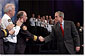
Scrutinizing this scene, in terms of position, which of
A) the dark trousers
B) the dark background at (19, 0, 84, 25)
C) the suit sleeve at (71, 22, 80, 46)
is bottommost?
the dark trousers

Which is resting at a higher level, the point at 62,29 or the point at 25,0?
the point at 25,0

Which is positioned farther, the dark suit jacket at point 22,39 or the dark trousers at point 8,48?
the dark suit jacket at point 22,39

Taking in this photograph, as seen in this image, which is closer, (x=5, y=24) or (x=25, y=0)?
(x=5, y=24)

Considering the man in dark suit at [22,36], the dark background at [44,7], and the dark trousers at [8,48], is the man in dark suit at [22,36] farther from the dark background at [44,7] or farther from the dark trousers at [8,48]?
the dark background at [44,7]

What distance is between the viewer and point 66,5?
22.6ft

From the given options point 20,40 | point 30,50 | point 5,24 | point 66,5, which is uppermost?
point 66,5

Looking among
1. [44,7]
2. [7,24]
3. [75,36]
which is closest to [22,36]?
[7,24]

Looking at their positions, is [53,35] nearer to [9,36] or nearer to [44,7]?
[9,36]

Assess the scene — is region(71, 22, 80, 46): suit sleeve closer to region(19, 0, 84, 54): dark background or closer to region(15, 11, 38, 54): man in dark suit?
region(15, 11, 38, 54): man in dark suit

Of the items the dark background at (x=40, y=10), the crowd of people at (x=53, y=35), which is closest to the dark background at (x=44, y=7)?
the dark background at (x=40, y=10)

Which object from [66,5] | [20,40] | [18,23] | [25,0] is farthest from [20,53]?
[66,5]

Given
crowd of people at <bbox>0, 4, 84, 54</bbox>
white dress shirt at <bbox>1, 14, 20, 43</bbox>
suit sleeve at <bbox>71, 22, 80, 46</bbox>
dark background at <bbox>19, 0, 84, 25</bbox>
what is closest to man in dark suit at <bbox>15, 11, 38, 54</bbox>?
crowd of people at <bbox>0, 4, 84, 54</bbox>

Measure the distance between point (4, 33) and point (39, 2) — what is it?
3.02 metres

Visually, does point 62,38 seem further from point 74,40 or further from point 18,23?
point 18,23
